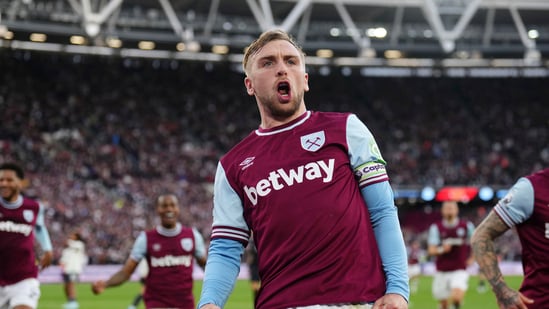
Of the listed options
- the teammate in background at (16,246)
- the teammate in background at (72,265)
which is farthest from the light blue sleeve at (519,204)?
the teammate in background at (72,265)

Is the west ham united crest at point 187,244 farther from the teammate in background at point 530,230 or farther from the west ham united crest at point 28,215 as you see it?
the teammate in background at point 530,230

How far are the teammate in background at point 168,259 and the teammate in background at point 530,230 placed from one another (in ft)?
16.0

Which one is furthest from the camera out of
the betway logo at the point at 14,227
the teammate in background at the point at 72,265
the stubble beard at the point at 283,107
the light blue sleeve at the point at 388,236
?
the teammate in background at the point at 72,265

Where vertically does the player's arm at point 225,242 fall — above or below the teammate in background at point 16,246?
below

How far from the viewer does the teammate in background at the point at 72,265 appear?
69.2 feet

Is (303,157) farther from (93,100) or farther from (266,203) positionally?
(93,100)

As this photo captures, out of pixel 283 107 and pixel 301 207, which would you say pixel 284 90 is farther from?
pixel 301 207

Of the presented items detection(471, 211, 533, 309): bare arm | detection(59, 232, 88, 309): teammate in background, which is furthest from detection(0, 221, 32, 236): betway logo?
detection(59, 232, 88, 309): teammate in background

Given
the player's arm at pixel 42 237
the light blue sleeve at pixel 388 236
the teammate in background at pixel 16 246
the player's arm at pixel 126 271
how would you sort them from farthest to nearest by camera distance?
the player's arm at pixel 42 237
the teammate in background at pixel 16 246
the player's arm at pixel 126 271
the light blue sleeve at pixel 388 236

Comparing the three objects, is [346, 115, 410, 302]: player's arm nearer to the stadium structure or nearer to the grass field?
the grass field

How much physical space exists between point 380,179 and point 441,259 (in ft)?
42.9

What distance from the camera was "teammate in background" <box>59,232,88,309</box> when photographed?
2108cm

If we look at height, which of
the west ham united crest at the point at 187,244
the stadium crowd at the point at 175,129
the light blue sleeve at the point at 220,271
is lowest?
the light blue sleeve at the point at 220,271

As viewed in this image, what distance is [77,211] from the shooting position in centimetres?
3634
